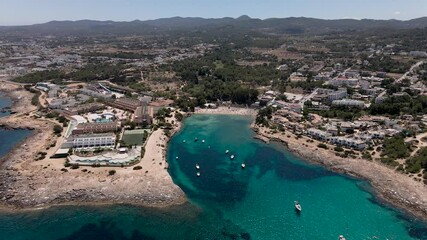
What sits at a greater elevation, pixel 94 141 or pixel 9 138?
pixel 94 141

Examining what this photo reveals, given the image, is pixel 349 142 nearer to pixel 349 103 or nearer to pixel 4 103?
pixel 349 103

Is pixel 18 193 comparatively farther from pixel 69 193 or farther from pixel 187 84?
pixel 187 84

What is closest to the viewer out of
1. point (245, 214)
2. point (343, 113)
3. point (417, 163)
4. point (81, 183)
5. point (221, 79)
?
point (245, 214)

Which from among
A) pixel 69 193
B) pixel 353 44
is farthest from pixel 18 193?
pixel 353 44

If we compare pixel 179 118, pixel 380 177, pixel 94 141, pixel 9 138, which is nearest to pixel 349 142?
pixel 380 177

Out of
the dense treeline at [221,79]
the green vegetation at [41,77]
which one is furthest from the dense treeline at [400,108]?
the green vegetation at [41,77]

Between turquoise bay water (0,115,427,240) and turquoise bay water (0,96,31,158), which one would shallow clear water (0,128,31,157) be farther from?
turquoise bay water (0,115,427,240)

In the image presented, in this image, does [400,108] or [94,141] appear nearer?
[94,141]
